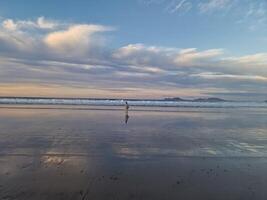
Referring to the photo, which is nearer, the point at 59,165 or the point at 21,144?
the point at 59,165

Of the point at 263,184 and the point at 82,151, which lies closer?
the point at 263,184

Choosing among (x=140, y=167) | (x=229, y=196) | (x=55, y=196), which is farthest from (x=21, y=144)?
(x=229, y=196)

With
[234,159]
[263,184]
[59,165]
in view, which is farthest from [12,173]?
[234,159]

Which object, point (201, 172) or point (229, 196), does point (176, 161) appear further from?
point (229, 196)

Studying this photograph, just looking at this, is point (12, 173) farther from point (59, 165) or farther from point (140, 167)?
point (140, 167)

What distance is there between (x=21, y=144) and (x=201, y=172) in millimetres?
8811

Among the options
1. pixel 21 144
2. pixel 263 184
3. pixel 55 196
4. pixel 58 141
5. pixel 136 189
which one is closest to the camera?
pixel 55 196

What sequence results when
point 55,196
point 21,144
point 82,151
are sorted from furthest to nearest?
1. point 21,144
2. point 82,151
3. point 55,196

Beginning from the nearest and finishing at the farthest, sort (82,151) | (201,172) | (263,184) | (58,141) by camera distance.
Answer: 1. (263,184)
2. (201,172)
3. (82,151)
4. (58,141)

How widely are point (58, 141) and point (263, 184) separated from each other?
410 inches

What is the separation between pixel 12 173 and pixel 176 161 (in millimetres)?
5835

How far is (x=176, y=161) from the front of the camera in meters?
13.0

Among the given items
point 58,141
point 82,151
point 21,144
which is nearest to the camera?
point 82,151

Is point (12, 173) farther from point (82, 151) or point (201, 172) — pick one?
point (201, 172)
